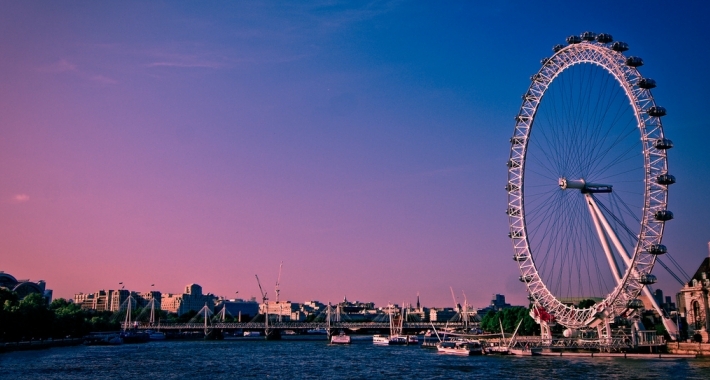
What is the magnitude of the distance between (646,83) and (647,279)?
644 inches

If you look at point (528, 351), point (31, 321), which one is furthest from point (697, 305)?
point (31, 321)

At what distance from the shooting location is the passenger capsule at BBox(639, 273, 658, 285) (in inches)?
2189

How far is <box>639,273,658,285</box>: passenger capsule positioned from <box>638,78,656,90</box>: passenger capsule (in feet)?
51.4

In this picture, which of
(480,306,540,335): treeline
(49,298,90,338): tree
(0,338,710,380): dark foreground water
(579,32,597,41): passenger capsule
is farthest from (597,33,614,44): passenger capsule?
(49,298,90,338): tree

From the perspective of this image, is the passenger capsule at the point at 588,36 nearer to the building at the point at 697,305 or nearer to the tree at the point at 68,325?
the building at the point at 697,305

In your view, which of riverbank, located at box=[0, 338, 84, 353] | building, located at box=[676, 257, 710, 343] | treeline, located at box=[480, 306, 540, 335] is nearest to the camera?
building, located at box=[676, 257, 710, 343]

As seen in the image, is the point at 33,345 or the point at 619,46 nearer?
the point at 619,46

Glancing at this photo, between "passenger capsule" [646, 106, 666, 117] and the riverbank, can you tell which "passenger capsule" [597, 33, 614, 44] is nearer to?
"passenger capsule" [646, 106, 666, 117]

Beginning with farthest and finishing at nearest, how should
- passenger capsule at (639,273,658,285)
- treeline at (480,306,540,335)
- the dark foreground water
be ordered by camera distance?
treeline at (480,306,540,335) < passenger capsule at (639,273,658,285) < the dark foreground water

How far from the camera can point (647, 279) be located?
55.9m

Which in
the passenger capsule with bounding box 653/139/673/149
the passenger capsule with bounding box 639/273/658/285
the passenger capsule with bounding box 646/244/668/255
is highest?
the passenger capsule with bounding box 653/139/673/149

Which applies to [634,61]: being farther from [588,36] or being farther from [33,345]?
[33,345]

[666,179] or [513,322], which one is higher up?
[666,179]

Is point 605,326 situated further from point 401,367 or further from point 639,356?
point 401,367
